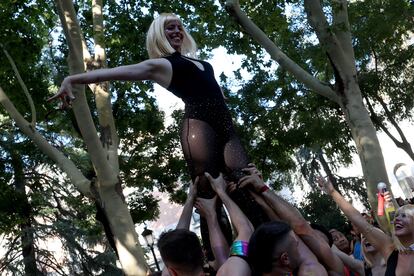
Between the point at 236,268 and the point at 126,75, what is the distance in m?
1.11

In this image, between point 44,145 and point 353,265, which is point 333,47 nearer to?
point 44,145

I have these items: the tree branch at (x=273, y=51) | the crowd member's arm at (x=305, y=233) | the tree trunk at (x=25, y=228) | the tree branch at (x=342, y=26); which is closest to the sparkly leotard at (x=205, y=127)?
the crowd member's arm at (x=305, y=233)

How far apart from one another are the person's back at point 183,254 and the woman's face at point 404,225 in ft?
4.46

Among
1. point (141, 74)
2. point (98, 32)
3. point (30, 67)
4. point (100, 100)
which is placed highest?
point (30, 67)

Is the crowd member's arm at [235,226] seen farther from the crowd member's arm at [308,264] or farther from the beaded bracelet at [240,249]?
the crowd member's arm at [308,264]

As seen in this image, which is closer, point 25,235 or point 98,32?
point 98,32

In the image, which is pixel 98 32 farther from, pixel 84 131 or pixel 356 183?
pixel 356 183

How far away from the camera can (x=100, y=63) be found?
8961 millimetres

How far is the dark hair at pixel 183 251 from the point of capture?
8.10 ft

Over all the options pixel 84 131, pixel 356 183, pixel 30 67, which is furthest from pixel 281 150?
pixel 356 183

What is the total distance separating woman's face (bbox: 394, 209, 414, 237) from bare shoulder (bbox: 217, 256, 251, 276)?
1288 mm

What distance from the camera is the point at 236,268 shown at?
2.32 metres

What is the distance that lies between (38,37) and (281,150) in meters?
7.50

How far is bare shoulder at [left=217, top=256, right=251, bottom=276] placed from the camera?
7.57ft
